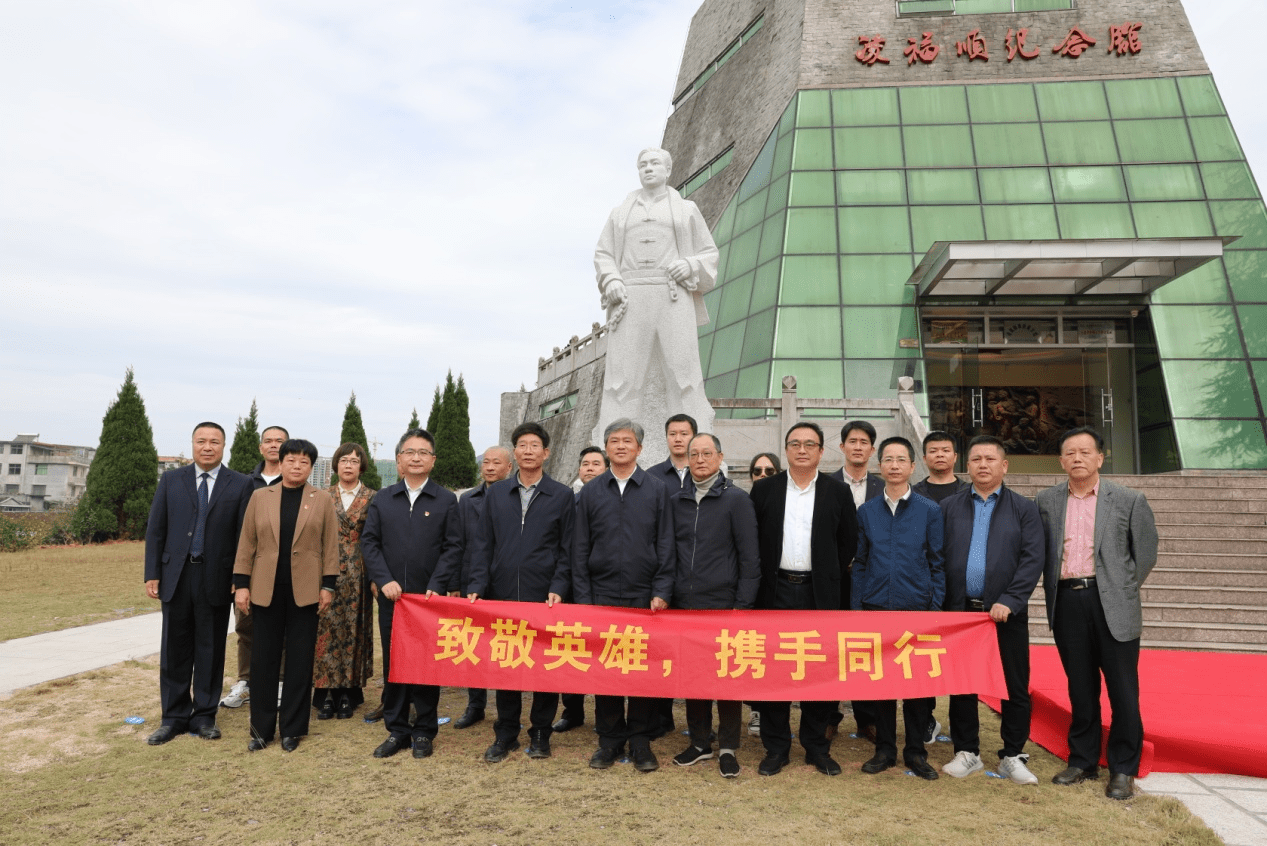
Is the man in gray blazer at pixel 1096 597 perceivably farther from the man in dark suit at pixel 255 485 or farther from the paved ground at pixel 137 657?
the man in dark suit at pixel 255 485

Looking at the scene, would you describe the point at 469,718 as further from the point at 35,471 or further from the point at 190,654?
the point at 35,471

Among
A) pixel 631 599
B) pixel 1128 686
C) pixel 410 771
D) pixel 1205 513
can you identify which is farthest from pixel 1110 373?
pixel 410 771

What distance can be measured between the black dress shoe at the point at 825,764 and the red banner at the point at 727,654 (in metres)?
0.36

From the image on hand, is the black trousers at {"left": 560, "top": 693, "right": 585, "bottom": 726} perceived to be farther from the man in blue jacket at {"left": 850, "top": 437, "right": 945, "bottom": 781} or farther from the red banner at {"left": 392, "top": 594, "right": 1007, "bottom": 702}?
the man in blue jacket at {"left": 850, "top": 437, "right": 945, "bottom": 781}

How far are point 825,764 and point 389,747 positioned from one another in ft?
8.10

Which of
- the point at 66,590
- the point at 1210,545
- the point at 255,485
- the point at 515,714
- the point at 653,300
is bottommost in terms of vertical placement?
the point at 515,714

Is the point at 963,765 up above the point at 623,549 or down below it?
below

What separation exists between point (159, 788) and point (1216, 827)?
199 inches

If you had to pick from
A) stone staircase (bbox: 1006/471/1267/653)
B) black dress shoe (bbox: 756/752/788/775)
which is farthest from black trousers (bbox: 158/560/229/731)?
stone staircase (bbox: 1006/471/1267/653)

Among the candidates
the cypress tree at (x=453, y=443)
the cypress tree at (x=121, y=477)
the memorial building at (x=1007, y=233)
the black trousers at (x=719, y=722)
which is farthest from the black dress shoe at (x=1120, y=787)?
the cypress tree at (x=453, y=443)

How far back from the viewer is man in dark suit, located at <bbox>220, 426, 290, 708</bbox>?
17.6 feet

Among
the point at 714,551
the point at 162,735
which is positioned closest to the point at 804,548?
the point at 714,551

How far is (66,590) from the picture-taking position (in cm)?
1089

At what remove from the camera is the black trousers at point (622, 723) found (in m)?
4.20
